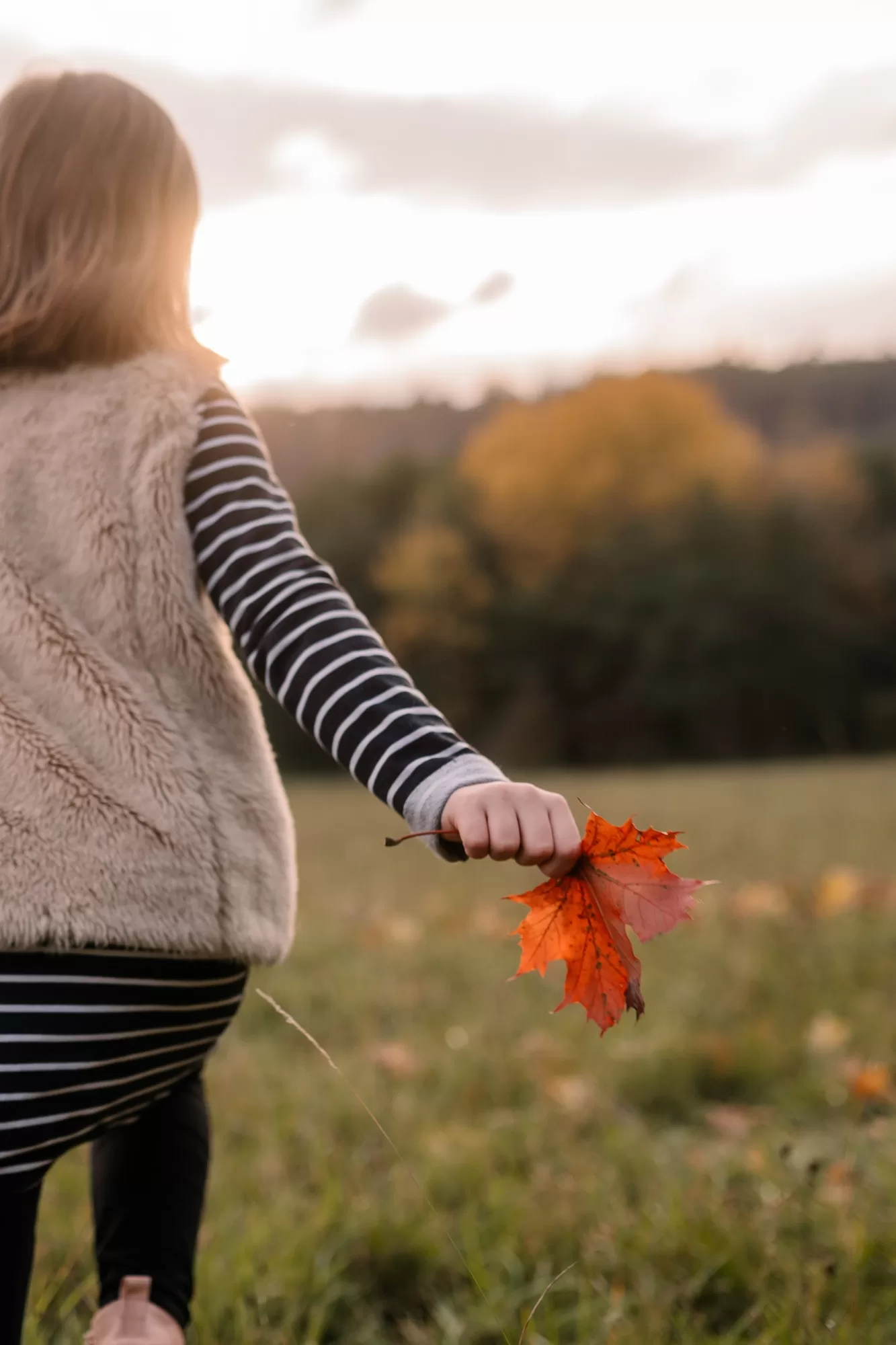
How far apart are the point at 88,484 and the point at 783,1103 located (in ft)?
6.52

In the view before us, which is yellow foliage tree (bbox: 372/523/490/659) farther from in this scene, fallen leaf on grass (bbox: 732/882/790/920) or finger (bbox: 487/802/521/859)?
finger (bbox: 487/802/521/859)

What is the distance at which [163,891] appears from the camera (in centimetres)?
113

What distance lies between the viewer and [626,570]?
97.6 ft

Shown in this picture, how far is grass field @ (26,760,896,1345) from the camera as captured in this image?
1639 mm

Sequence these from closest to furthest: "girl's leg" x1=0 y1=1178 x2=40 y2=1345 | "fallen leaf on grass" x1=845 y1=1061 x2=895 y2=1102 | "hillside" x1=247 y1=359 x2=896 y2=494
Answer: "girl's leg" x1=0 y1=1178 x2=40 y2=1345, "fallen leaf on grass" x1=845 y1=1061 x2=895 y2=1102, "hillside" x1=247 y1=359 x2=896 y2=494

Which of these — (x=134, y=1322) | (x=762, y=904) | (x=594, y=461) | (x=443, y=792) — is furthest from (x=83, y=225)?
(x=594, y=461)

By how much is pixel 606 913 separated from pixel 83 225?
2.78 feet

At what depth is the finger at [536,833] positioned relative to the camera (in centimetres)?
94

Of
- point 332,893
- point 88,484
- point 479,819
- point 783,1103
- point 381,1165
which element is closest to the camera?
point 479,819

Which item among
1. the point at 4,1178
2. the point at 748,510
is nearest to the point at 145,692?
the point at 4,1178

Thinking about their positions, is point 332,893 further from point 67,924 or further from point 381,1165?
point 67,924

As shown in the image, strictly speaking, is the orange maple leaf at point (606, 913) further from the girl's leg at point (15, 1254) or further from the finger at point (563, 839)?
the girl's leg at point (15, 1254)

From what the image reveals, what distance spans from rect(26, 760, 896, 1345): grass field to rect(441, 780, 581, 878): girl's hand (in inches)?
16.0

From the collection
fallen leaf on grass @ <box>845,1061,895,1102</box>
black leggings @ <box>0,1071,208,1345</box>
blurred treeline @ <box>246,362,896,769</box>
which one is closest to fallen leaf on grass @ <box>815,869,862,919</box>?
fallen leaf on grass @ <box>845,1061,895,1102</box>
